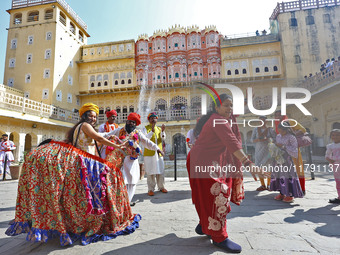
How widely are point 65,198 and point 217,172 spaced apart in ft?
4.75

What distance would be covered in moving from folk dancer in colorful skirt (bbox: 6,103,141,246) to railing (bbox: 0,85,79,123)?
13.5 meters

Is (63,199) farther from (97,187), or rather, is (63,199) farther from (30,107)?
(30,107)

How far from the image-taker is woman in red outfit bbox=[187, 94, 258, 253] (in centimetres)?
164

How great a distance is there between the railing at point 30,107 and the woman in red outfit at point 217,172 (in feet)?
47.9

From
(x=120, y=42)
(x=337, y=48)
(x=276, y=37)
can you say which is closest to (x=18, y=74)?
(x=120, y=42)

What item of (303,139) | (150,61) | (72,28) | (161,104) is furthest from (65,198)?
(72,28)

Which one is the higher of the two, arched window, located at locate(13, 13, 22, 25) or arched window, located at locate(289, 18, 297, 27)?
arched window, located at locate(13, 13, 22, 25)

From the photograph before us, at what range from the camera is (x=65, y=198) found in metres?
1.83

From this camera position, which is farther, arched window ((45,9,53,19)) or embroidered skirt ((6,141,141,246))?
arched window ((45,9,53,19))

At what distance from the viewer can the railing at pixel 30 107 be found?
12297 millimetres

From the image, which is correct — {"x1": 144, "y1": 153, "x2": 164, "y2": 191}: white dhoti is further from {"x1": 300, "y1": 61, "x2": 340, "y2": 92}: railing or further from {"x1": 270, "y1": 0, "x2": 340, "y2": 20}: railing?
{"x1": 270, "y1": 0, "x2": 340, "y2": 20}: railing

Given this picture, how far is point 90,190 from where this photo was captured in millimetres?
1872

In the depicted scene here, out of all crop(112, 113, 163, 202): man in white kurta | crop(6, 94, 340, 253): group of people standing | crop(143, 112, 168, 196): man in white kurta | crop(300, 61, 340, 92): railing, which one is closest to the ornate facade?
crop(300, 61, 340, 92): railing

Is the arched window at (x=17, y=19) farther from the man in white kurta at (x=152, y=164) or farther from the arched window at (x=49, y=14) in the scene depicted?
the man in white kurta at (x=152, y=164)
